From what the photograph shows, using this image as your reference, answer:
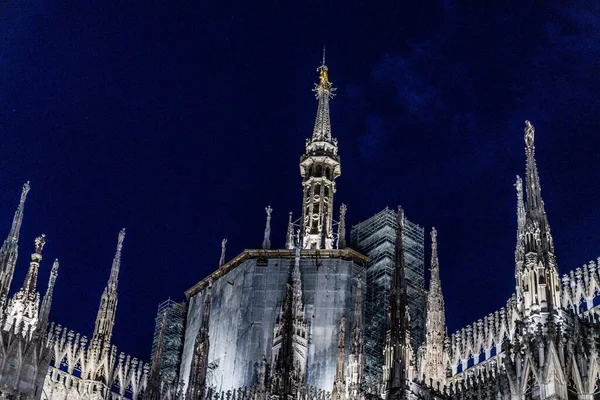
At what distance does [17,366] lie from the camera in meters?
31.3

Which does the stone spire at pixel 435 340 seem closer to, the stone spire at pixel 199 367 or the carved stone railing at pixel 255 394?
the carved stone railing at pixel 255 394

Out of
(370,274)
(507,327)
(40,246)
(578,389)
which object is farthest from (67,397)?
(578,389)

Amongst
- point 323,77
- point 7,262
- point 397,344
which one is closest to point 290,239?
point 323,77

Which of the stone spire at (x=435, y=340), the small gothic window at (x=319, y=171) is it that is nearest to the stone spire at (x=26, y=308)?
the stone spire at (x=435, y=340)

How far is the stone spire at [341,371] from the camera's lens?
1224 inches

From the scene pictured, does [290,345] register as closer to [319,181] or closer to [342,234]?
[342,234]

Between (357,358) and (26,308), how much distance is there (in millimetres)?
13830

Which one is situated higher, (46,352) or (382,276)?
(382,276)

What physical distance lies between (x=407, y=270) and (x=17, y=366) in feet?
62.1

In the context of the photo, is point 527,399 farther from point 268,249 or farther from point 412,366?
point 268,249

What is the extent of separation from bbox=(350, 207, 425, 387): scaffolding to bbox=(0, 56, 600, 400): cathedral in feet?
0.26

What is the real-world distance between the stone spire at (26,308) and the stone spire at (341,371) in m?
12.3

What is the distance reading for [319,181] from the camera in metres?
44.0

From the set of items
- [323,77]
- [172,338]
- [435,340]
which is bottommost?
[435,340]
